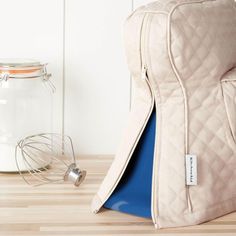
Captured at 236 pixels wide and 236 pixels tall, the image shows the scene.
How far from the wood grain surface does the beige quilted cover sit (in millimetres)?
37

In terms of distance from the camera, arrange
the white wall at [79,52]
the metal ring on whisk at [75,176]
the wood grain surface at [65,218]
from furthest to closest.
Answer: the white wall at [79,52] < the metal ring on whisk at [75,176] < the wood grain surface at [65,218]

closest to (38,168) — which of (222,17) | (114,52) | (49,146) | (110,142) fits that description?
(49,146)

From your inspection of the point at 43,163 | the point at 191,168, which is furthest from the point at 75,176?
the point at 191,168

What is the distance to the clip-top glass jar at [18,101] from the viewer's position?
1517 mm

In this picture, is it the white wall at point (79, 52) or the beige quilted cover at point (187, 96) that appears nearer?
the beige quilted cover at point (187, 96)

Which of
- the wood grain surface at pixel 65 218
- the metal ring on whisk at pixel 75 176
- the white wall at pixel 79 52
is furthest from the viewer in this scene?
the white wall at pixel 79 52

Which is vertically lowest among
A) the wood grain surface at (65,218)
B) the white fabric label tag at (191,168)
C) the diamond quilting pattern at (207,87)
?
the wood grain surface at (65,218)

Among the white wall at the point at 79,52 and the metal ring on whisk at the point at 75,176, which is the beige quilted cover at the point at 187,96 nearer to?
the metal ring on whisk at the point at 75,176

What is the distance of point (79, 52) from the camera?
1.66 metres

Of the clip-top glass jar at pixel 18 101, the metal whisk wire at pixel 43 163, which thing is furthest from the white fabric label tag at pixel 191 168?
Result: the clip-top glass jar at pixel 18 101

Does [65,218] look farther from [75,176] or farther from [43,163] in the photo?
[43,163]

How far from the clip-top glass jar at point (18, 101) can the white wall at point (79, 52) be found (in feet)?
0.27

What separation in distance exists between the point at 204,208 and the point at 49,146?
0.56 metres

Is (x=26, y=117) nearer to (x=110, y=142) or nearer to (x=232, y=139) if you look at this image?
(x=110, y=142)
